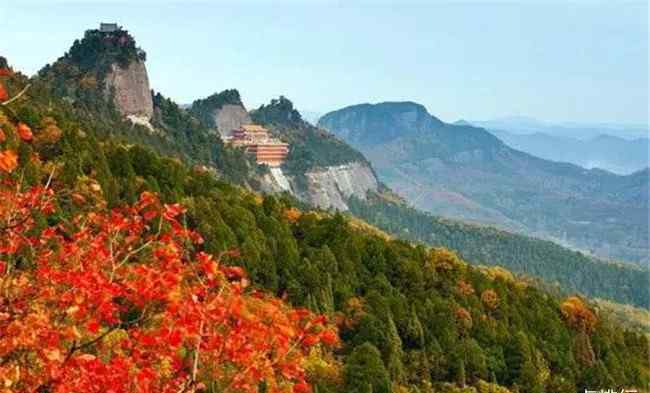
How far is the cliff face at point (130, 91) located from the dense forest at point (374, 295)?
82.0m

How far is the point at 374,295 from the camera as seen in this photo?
2042 inches

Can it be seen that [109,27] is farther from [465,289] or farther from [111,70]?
[465,289]

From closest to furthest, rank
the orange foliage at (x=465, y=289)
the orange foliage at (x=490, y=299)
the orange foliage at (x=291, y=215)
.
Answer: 1. the orange foliage at (x=465, y=289)
2. the orange foliage at (x=490, y=299)
3. the orange foliage at (x=291, y=215)

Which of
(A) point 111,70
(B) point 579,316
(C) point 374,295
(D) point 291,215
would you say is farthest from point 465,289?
(A) point 111,70

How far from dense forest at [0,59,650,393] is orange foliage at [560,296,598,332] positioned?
4.6 inches

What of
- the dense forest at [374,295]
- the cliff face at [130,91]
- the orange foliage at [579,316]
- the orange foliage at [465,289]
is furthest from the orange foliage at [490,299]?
the cliff face at [130,91]

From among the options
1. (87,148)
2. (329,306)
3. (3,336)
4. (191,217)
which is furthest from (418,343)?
(3,336)

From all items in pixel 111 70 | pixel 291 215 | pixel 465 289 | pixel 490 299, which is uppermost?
pixel 111 70

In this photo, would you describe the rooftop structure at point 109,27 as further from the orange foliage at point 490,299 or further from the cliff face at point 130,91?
the orange foliage at point 490,299

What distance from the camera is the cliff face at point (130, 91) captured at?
477ft

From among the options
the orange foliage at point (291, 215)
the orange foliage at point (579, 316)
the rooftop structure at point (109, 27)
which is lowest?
the orange foliage at point (579, 316)

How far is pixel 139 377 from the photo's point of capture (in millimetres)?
16625

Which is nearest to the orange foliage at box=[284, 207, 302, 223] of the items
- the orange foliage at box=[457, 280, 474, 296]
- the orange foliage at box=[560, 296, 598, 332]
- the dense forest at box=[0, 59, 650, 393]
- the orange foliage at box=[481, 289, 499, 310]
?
the dense forest at box=[0, 59, 650, 393]

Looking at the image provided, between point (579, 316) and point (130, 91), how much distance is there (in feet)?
338
